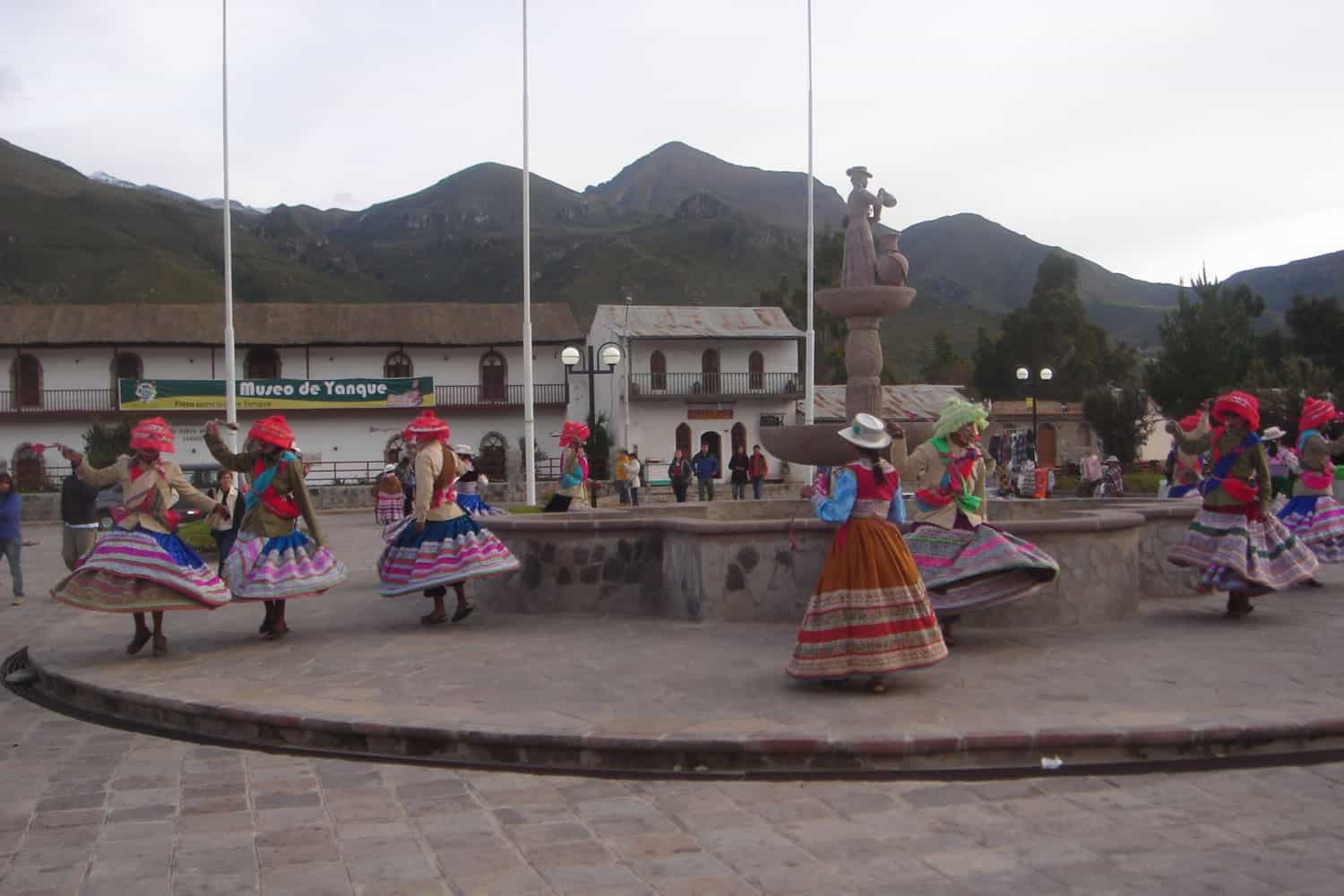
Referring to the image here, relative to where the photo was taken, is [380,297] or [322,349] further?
[380,297]

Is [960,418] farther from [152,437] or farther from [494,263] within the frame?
[494,263]

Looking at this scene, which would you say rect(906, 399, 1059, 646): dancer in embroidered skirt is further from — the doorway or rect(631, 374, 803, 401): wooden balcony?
the doorway

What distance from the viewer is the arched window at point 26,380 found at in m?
46.1

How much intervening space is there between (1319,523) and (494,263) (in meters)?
140

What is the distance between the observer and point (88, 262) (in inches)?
3984

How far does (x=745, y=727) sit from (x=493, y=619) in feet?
14.7

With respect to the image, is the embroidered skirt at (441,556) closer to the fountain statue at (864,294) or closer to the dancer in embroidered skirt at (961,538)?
the dancer in embroidered skirt at (961,538)

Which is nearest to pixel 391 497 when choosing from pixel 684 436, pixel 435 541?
pixel 435 541

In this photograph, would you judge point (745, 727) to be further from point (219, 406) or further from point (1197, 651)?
point (219, 406)

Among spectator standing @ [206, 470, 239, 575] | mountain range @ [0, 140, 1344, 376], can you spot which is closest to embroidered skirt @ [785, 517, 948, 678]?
spectator standing @ [206, 470, 239, 575]

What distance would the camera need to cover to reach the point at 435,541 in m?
9.42

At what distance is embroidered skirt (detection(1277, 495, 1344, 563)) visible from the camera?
1088 centimetres

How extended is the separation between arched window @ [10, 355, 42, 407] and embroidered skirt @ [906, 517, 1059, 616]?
46.5 metres

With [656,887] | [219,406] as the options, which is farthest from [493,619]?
[219,406]
